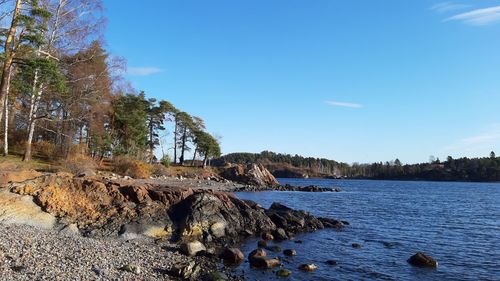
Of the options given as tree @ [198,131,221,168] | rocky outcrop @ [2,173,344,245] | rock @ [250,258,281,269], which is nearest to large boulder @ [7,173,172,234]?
rocky outcrop @ [2,173,344,245]

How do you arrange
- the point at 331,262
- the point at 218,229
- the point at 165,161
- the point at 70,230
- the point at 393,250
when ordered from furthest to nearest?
the point at 165,161 → the point at 393,250 → the point at 218,229 → the point at 70,230 → the point at 331,262

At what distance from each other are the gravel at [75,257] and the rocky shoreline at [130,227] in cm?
4

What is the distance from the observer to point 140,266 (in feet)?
48.5

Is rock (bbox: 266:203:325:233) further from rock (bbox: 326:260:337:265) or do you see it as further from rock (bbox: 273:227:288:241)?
rock (bbox: 326:260:337:265)

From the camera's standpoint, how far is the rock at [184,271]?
1462 cm

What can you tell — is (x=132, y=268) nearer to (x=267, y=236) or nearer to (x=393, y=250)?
(x=267, y=236)

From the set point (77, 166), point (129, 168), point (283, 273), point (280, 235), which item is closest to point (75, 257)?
point (283, 273)

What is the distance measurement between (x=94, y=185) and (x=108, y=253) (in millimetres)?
7954

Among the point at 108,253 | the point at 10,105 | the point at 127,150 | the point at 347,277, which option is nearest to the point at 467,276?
the point at 347,277

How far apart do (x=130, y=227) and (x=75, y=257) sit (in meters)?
6.19

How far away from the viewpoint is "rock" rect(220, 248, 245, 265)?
18.2m

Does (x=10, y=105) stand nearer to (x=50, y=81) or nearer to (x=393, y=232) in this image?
(x=50, y=81)

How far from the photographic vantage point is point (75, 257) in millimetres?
14445

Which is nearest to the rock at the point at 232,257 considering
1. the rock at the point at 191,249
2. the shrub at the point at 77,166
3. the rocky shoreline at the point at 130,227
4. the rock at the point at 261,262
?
the rocky shoreline at the point at 130,227
